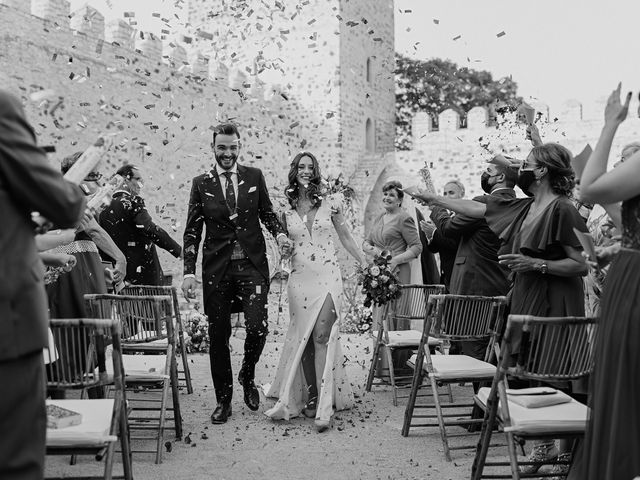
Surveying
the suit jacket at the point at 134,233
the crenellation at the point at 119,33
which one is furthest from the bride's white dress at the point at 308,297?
the crenellation at the point at 119,33

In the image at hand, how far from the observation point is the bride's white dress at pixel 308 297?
5246 mm

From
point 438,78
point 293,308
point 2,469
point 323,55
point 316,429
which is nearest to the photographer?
point 2,469

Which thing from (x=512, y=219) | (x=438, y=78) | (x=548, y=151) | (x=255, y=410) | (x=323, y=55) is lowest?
(x=255, y=410)

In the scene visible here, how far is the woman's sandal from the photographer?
17.3ft

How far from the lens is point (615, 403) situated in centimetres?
242

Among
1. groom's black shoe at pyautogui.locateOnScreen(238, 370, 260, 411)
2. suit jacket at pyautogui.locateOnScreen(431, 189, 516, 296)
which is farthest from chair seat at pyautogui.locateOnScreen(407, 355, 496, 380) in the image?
groom's black shoe at pyautogui.locateOnScreen(238, 370, 260, 411)

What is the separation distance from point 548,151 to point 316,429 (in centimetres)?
245

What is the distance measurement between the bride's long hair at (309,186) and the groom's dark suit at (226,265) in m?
0.31

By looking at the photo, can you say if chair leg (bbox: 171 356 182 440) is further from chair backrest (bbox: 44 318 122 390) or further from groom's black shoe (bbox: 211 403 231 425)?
chair backrest (bbox: 44 318 122 390)

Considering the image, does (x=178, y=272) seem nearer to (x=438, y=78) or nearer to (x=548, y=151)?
(x=548, y=151)

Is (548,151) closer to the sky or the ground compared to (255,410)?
closer to the sky

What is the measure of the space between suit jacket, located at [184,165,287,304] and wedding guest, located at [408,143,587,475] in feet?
6.35

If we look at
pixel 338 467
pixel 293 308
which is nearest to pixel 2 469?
pixel 338 467

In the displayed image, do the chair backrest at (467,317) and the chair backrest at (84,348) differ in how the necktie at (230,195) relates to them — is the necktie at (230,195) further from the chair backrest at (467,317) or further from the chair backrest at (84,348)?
the chair backrest at (84,348)
